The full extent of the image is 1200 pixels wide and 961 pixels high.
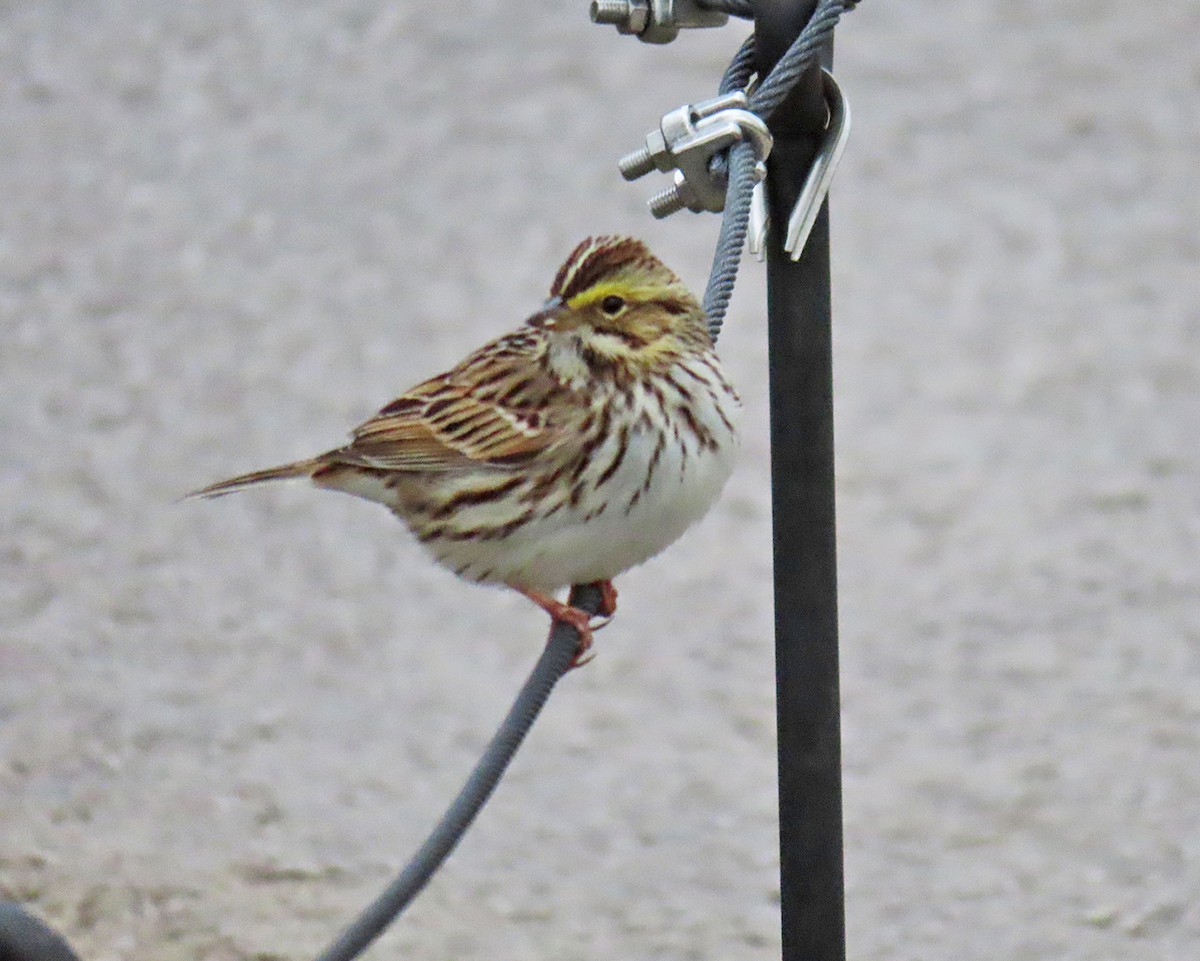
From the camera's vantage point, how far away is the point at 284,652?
649 centimetres

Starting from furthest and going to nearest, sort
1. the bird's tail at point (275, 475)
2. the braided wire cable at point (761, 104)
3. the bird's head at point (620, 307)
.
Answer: the bird's tail at point (275, 475) → the bird's head at point (620, 307) → the braided wire cable at point (761, 104)

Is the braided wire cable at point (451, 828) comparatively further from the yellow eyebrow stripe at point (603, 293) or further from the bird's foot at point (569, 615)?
the yellow eyebrow stripe at point (603, 293)

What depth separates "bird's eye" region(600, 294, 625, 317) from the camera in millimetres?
3672

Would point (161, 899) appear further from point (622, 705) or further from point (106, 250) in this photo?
point (106, 250)

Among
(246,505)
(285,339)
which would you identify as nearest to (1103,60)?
(285,339)

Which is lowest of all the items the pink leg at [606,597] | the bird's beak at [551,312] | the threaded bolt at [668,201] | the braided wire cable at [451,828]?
the braided wire cable at [451,828]

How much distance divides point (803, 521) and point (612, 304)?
1.94 ft

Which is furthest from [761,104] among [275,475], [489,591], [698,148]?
[489,591]

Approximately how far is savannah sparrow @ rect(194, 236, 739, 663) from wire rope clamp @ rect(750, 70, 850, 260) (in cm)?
42

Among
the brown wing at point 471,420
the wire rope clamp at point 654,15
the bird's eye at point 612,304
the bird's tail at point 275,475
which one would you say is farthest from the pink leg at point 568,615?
the wire rope clamp at point 654,15

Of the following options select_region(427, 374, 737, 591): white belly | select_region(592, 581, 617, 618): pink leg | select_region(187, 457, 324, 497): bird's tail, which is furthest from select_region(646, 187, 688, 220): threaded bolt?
select_region(187, 457, 324, 497): bird's tail

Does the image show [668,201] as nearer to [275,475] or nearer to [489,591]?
[275,475]

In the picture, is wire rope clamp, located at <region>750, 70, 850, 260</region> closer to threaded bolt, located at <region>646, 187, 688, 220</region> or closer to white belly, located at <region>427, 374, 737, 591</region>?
threaded bolt, located at <region>646, 187, 688, 220</region>

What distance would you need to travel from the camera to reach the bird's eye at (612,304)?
367cm
